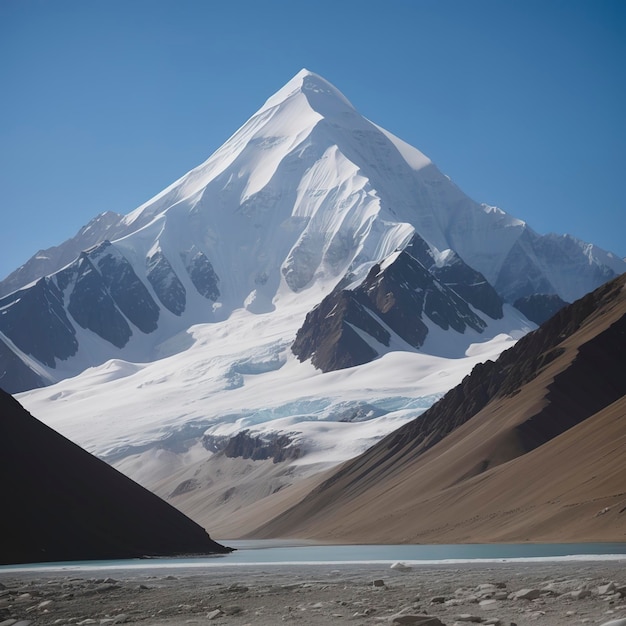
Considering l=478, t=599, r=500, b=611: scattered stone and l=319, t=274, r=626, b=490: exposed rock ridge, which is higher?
l=319, t=274, r=626, b=490: exposed rock ridge

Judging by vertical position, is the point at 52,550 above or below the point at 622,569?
above

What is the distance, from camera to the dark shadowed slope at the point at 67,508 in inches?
2630

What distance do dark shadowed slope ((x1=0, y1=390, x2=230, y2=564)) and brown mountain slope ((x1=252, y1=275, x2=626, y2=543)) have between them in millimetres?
26484

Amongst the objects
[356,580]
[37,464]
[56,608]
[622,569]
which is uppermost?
[37,464]

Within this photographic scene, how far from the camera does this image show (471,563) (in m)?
61.1

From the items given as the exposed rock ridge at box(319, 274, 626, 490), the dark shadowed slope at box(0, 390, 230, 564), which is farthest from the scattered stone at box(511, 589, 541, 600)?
the exposed rock ridge at box(319, 274, 626, 490)

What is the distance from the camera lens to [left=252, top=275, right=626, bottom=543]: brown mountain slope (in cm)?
8544

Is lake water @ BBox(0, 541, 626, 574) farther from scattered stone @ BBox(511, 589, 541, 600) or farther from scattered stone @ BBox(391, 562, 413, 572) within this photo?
scattered stone @ BBox(511, 589, 541, 600)

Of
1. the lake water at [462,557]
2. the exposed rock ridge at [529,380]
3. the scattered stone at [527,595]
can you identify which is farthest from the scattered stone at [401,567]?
the exposed rock ridge at [529,380]

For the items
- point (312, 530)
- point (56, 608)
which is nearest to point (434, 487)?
point (312, 530)

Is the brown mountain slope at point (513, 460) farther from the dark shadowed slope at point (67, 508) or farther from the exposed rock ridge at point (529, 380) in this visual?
the dark shadowed slope at point (67, 508)

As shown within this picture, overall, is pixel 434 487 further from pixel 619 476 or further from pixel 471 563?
pixel 471 563

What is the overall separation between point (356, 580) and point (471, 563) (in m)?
13.3

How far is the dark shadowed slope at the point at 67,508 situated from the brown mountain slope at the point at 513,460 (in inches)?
1043
